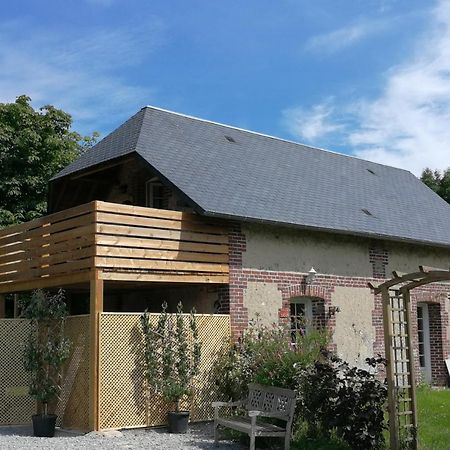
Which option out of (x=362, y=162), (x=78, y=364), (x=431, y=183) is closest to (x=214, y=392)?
(x=78, y=364)

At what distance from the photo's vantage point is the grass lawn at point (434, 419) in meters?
9.11

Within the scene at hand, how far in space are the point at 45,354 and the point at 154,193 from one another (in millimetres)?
5149

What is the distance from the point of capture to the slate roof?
43.8 ft

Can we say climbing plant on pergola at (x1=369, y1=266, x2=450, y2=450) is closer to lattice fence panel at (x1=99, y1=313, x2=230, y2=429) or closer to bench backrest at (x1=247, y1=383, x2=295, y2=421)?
bench backrest at (x1=247, y1=383, x2=295, y2=421)

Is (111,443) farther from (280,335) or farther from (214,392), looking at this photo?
(280,335)

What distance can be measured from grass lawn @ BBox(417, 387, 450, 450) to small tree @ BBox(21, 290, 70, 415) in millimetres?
5590

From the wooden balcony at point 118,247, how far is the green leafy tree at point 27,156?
339 inches

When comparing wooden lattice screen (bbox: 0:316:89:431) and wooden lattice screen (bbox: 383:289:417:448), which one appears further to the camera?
wooden lattice screen (bbox: 0:316:89:431)

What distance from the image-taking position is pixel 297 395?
31.6 feet

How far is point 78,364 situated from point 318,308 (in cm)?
548

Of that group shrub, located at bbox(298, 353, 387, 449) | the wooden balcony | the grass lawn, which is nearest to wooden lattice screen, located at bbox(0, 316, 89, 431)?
the wooden balcony

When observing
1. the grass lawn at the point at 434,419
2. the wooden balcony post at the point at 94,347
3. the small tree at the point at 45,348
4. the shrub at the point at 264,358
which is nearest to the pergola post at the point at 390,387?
the grass lawn at the point at 434,419

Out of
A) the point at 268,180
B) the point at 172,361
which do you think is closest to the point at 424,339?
the point at 268,180

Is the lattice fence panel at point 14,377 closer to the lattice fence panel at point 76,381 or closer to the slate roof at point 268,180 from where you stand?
the lattice fence panel at point 76,381
